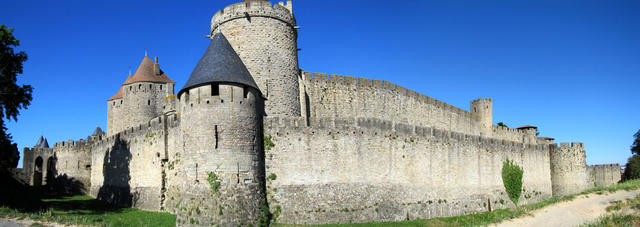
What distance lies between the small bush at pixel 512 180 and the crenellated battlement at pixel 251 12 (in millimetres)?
15992

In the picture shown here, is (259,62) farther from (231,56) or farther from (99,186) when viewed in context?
(99,186)

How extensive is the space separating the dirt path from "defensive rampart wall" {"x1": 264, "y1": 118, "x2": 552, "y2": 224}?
172 inches

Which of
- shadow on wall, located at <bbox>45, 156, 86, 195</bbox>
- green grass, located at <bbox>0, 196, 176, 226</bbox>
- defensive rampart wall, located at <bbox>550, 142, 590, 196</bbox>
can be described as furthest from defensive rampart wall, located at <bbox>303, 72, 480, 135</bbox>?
shadow on wall, located at <bbox>45, 156, 86, 195</bbox>

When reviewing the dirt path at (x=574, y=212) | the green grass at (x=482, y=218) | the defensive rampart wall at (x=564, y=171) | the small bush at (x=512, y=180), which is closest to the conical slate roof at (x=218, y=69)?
the green grass at (x=482, y=218)

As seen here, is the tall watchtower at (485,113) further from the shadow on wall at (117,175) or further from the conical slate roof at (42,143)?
the conical slate roof at (42,143)

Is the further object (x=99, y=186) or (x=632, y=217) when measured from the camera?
(x=99, y=186)

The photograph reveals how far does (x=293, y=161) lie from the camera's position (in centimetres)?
1969

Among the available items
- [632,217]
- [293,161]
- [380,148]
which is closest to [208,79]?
[293,161]

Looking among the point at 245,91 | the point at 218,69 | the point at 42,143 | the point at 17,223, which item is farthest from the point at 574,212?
the point at 42,143

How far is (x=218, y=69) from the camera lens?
18.1m

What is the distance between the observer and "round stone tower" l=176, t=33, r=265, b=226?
1717cm

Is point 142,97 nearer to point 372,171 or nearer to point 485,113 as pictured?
point 372,171

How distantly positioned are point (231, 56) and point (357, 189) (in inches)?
296

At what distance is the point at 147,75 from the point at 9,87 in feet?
40.7
